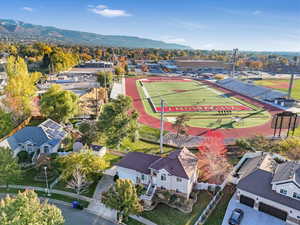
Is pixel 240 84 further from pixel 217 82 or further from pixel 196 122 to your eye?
pixel 196 122

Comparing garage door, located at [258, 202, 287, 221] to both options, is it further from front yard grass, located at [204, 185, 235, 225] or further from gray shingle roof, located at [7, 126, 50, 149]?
gray shingle roof, located at [7, 126, 50, 149]

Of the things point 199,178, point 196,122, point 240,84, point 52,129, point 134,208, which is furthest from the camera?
point 240,84

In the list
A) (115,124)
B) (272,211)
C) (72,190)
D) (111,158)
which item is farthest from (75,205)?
(272,211)

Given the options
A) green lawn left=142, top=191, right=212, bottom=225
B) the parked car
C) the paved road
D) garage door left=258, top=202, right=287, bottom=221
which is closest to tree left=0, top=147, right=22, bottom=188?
the paved road

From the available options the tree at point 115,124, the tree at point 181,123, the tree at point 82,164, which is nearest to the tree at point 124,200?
the tree at point 82,164

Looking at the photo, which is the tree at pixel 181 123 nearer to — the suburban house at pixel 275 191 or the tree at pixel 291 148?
the tree at pixel 291 148

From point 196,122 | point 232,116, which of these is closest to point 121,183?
point 196,122

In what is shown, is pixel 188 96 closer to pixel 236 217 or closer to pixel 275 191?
pixel 275 191
